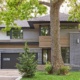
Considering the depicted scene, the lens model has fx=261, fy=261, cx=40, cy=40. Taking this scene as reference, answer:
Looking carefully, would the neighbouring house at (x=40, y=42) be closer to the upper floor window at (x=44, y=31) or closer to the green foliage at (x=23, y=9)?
the upper floor window at (x=44, y=31)

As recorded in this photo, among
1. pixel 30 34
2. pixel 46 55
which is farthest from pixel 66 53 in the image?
pixel 30 34

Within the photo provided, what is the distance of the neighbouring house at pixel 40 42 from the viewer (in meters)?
32.6

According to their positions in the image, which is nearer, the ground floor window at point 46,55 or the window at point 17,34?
the ground floor window at point 46,55

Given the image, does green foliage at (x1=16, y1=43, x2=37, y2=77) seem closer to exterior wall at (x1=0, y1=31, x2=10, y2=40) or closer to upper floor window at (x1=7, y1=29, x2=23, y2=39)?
upper floor window at (x1=7, y1=29, x2=23, y2=39)

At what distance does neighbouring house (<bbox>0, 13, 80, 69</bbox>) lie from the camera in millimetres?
32562

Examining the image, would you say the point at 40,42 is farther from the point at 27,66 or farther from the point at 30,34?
the point at 27,66

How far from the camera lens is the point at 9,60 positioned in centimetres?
3616

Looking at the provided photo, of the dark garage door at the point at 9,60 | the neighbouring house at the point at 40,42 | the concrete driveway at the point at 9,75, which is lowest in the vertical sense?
the concrete driveway at the point at 9,75

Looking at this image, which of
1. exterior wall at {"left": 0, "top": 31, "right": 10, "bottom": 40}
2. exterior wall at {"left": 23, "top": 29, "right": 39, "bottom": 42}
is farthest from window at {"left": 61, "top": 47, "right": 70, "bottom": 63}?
exterior wall at {"left": 0, "top": 31, "right": 10, "bottom": 40}

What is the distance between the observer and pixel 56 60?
23.2 meters

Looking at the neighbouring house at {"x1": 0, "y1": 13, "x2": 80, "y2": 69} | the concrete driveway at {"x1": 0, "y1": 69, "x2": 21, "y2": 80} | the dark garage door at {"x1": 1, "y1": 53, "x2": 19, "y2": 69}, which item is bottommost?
the concrete driveway at {"x1": 0, "y1": 69, "x2": 21, "y2": 80}

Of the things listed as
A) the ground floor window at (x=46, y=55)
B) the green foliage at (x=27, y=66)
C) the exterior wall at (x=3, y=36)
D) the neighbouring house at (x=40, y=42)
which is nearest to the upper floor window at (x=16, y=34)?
the neighbouring house at (x=40, y=42)

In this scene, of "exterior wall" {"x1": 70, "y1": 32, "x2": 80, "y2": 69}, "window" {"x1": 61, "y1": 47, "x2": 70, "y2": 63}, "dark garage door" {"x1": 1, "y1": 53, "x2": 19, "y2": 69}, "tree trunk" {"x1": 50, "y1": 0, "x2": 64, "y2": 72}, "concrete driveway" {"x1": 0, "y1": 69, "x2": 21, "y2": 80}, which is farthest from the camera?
"dark garage door" {"x1": 1, "y1": 53, "x2": 19, "y2": 69}

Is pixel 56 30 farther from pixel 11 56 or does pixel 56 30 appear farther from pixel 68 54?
pixel 11 56
